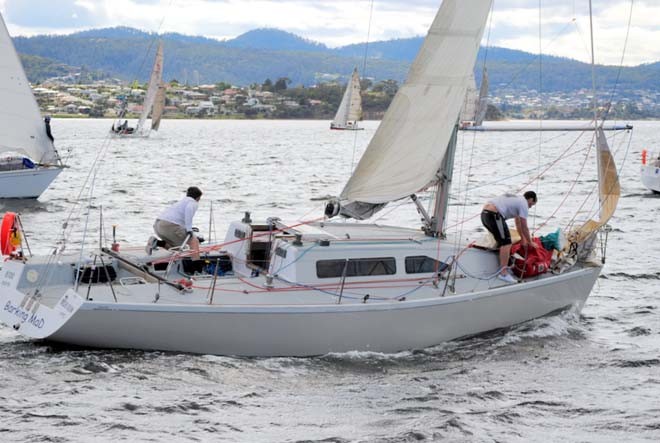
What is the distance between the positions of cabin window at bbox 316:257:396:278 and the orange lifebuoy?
152 inches

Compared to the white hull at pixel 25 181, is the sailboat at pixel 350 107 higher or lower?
higher

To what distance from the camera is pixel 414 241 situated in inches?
498

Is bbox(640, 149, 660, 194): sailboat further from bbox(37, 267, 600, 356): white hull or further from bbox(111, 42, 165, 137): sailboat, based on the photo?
bbox(111, 42, 165, 137): sailboat

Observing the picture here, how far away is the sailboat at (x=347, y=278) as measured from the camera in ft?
36.0

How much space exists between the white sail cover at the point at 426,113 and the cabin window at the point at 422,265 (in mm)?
944

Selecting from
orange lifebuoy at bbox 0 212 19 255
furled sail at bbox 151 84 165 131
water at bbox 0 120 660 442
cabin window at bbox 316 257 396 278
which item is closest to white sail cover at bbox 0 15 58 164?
water at bbox 0 120 660 442

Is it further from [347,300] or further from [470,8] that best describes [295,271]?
[470,8]

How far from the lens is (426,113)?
12.9 m

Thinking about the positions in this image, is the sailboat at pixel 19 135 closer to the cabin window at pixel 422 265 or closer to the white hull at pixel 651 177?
the cabin window at pixel 422 265

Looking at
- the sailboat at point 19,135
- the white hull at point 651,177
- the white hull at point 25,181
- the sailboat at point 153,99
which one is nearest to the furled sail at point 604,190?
the sailboat at point 19,135

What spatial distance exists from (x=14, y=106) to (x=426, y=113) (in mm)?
15605

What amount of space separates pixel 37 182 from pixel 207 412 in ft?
63.9

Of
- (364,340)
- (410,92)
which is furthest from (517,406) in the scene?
(410,92)

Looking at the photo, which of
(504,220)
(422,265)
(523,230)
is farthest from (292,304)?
(523,230)
